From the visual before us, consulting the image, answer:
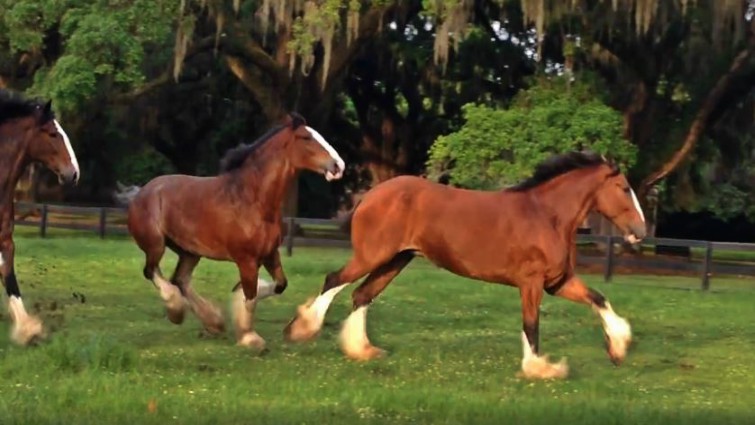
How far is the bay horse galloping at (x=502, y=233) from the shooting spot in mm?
10469

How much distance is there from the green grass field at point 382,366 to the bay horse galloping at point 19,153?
0.68 m

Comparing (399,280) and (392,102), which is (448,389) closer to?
(399,280)

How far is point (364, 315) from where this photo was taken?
11.0m

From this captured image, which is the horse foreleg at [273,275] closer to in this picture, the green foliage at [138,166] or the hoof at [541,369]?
the hoof at [541,369]

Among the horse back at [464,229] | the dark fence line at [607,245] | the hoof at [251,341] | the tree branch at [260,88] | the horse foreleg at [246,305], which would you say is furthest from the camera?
the tree branch at [260,88]

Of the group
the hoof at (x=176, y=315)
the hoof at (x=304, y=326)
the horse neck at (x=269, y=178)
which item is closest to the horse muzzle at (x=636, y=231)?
the hoof at (x=304, y=326)

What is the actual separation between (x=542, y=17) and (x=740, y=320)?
958cm

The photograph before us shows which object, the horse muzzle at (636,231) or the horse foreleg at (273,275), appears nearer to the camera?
the horse muzzle at (636,231)

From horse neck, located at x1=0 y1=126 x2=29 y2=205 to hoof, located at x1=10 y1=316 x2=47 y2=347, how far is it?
109 centimetres

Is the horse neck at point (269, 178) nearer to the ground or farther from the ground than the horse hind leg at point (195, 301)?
farther from the ground

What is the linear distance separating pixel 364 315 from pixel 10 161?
3390mm

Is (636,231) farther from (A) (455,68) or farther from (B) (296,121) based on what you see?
(A) (455,68)

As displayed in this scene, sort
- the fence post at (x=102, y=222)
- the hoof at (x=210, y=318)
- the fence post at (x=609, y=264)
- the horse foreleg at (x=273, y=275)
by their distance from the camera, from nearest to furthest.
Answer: the horse foreleg at (x=273, y=275), the hoof at (x=210, y=318), the fence post at (x=609, y=264), the fence post at (x=102, y=222)

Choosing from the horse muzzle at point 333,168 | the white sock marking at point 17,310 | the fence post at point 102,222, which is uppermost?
the horse muzzle at point 333,168
